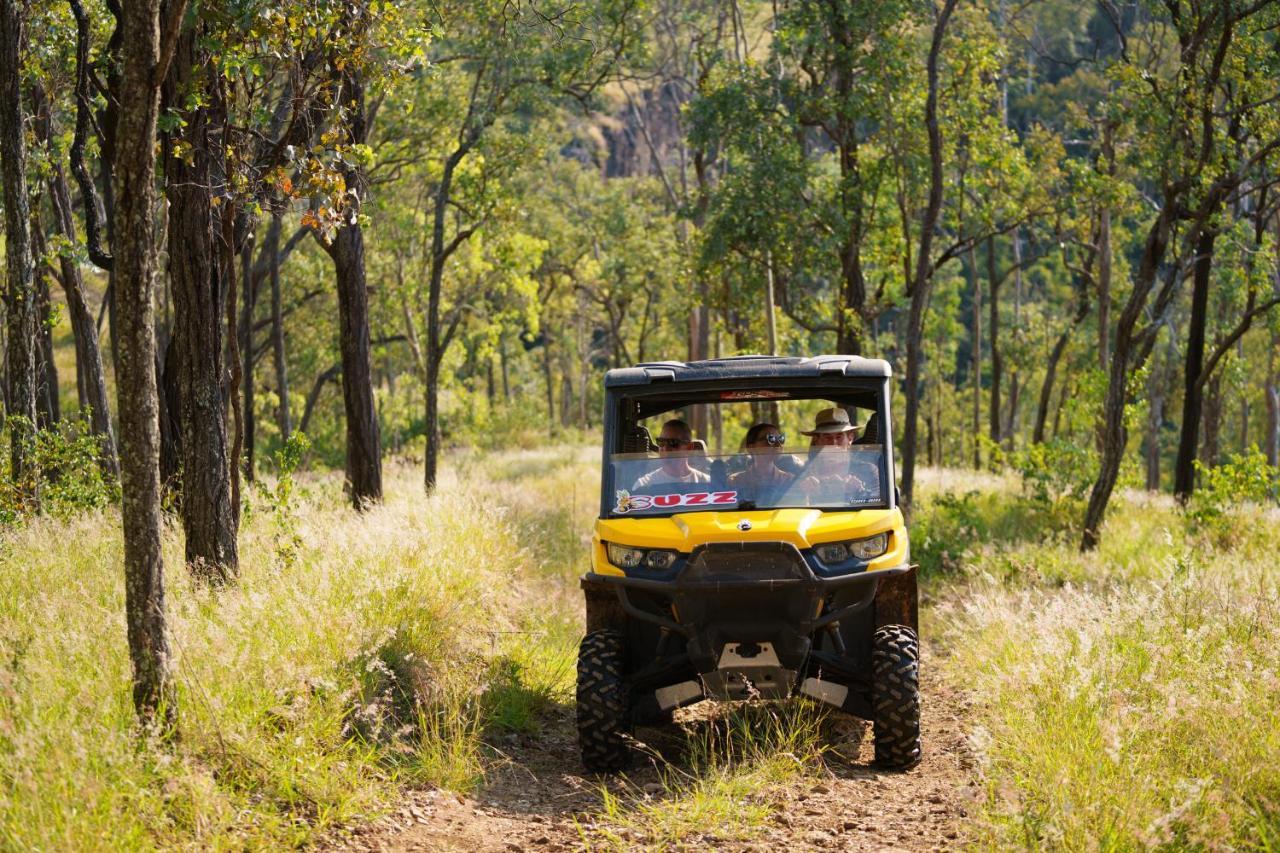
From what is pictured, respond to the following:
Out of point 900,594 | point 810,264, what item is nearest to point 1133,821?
point 900,594

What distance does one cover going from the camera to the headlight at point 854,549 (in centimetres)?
752

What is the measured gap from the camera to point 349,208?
8.55m

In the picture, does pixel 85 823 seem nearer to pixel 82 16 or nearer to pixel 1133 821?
pixel 1133 821

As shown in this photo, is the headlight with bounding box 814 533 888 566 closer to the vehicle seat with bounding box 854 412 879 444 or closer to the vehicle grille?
the vehicle grille

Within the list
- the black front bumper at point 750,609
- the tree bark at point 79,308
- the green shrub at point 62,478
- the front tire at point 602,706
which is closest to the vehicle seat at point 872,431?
the black front bumper at point 750,609

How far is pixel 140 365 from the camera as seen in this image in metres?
5.95

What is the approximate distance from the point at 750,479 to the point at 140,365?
3774mm

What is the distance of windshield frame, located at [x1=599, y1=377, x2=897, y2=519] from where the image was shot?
8.18m

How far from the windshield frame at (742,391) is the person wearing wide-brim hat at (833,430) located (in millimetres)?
119

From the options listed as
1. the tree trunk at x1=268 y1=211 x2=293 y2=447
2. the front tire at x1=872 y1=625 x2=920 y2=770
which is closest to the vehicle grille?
the front tire at x1=872 y1=625 x2=920 y2=770

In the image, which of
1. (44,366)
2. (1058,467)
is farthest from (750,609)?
(1058,467)

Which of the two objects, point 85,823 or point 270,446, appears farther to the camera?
point 270,446

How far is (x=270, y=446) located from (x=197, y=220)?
29.1 metres

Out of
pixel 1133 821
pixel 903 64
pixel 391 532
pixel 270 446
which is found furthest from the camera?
pixel 270 446
